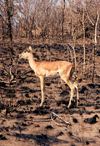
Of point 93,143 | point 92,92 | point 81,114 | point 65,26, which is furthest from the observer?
point 65,26

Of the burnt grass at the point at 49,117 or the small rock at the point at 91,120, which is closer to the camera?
the burnt grass at the point at 49,117

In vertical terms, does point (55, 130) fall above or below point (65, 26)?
below

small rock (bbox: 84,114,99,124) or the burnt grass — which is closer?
the burnt grass

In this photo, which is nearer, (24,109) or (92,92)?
(24,109)

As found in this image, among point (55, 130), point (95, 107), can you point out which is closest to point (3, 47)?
point (95, 107)

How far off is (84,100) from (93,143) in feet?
10.4

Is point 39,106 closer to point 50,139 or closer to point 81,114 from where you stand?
point 81,114

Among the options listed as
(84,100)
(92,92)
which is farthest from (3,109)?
(92,92)

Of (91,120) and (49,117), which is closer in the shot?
(91,120)

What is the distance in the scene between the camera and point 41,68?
7.62 meters

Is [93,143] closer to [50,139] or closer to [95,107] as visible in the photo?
[50,139]

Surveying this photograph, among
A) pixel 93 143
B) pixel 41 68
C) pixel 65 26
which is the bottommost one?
pixel 93 143

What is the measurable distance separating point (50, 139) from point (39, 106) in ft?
7.39

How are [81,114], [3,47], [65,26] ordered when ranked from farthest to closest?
[65,26] < [3,47] < [81,114]
